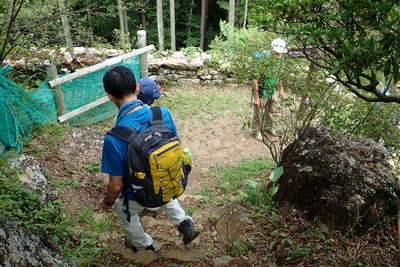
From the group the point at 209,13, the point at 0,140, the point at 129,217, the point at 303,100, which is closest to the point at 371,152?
the point at 303,100

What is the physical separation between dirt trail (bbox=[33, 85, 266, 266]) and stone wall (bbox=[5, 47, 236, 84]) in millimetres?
1878

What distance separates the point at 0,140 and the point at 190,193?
2.69 meters

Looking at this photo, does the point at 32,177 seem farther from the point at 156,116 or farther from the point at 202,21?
the point at 202,21

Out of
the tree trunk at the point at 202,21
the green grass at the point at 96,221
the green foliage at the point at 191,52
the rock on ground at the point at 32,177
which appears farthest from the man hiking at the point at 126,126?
the tree trunk at the point at 202,21

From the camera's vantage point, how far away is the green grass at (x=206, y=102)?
26.2 ft

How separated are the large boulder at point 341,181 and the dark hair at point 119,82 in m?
1.91

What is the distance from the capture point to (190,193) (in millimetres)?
4754

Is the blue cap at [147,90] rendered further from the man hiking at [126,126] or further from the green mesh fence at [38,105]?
the green mesh fence at [38,105]

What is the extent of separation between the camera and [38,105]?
5.29m

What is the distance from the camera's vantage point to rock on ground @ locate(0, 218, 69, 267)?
204 cm

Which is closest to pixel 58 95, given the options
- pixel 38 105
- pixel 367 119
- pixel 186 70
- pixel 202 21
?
pixel 38 105

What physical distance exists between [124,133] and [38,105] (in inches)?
145

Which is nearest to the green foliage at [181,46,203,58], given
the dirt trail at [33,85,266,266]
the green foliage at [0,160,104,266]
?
the dirt trail at [33,85,266,266]

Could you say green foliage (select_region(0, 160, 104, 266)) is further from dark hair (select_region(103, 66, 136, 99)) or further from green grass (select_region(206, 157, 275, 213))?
green grass (select_region(206, 157, 275, 213))
